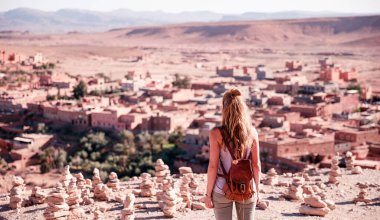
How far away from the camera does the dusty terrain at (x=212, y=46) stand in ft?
244

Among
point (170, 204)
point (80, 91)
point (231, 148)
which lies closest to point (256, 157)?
point (231, 148)

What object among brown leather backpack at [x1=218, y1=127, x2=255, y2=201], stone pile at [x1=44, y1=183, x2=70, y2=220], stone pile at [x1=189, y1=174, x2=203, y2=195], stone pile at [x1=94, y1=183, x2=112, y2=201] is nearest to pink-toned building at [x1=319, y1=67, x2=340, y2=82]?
stone pile at [x1=189, y1=174, x2=203, y2=195]

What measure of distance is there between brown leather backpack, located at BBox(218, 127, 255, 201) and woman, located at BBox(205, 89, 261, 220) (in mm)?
41

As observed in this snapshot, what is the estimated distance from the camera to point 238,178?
546cm

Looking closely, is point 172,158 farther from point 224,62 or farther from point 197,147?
point 224,62

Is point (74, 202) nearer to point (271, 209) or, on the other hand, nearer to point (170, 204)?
point (170, 204)

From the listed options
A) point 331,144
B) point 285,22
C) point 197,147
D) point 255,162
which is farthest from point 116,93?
point 285,22

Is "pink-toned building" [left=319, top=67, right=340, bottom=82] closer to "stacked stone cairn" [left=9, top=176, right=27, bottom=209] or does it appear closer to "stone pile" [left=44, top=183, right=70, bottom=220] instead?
"stacked stone cairn" [left=9, top=176, right=27, bottom=209]

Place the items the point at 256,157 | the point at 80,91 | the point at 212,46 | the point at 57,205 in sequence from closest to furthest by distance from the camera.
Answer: the point at 256,157 < the point at 57,205 < the point at 80,91 < the point at 212,46

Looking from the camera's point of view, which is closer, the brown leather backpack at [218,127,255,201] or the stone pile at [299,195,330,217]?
the brown leather backpack at [218,127,255,201]

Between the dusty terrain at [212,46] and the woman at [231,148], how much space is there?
5060 cm

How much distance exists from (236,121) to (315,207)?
5.41m

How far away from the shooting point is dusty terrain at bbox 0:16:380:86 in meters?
74.4

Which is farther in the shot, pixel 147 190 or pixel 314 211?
pixel 147 190
